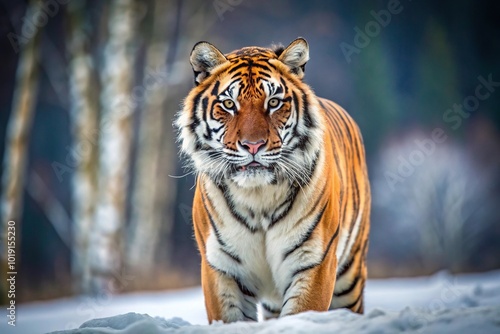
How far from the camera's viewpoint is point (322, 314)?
81.7 inches

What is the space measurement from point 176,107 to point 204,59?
229 inches

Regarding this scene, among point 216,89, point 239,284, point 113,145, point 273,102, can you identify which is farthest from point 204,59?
point 113,145

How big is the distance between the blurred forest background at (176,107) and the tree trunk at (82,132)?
15 mm

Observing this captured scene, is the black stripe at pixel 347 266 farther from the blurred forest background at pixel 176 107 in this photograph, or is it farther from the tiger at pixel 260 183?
the blurred forest background at pixel 176 107

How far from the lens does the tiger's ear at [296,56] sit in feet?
8.73

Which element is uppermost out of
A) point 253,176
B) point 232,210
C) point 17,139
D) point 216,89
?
point 17,139

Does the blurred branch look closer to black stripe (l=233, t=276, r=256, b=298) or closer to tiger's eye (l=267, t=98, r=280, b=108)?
black stripe (l=233, t=276, r=256, b=298)

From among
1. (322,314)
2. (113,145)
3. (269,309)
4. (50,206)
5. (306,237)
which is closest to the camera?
(322,314)

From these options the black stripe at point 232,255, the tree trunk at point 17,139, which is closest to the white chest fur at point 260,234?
the black stripe at point 232,255

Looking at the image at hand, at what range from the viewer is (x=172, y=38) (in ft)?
27.5

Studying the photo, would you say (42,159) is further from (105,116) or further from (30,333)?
(30,333)

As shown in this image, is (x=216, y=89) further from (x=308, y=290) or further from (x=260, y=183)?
(x=308, y=290)

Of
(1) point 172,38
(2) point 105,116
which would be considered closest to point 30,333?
(2) point 105,116

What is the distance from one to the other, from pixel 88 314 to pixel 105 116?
2381 millimetres
